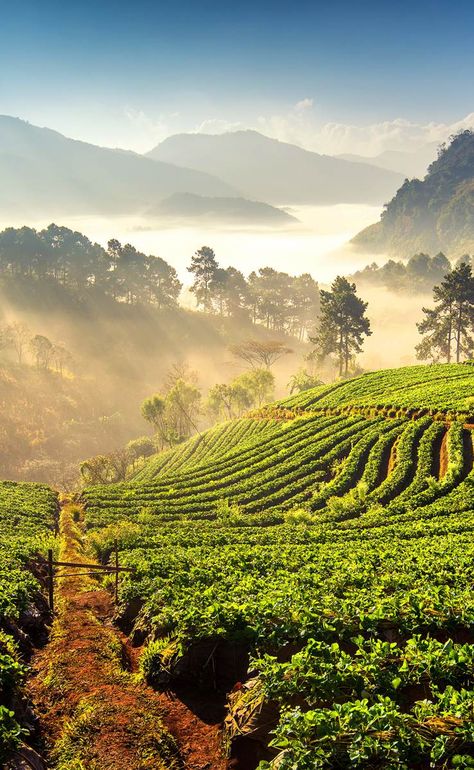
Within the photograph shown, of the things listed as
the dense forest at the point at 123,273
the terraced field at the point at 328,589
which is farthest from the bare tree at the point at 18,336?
the terraced field at the point at 328,589

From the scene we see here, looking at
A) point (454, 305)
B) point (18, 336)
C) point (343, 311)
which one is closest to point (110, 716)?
point (454, 305)

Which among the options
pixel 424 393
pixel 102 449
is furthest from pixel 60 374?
pixel 424 393

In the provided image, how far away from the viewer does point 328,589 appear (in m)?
17.5

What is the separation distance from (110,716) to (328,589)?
731 cm

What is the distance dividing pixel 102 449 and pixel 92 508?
78.2 metres

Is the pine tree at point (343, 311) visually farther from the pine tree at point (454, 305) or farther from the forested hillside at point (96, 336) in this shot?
the forested hillside at point (96, 336)

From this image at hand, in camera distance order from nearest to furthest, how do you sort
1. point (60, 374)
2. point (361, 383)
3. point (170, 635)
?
1. point (170, 635)
2. point (361, 383)
3. point (60, 374)

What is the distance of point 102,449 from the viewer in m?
130

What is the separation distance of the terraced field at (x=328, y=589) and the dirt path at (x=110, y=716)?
0.91 meters

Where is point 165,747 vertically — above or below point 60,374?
below

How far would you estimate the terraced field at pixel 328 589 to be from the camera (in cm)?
983

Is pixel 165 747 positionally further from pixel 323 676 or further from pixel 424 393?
pixel 424 393

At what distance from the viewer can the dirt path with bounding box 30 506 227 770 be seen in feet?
42.0

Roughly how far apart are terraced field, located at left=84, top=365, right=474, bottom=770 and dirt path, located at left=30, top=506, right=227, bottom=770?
3.00 ft
